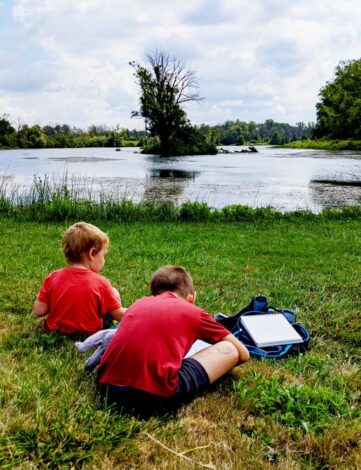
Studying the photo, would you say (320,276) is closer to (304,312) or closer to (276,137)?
(304,312)

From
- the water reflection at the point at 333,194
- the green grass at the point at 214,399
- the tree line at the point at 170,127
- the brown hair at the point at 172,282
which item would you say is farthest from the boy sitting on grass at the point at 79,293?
the tree line at the point at 170,127

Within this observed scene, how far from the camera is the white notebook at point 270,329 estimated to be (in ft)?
12.7

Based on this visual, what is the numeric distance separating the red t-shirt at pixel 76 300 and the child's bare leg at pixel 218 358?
1.13 metres

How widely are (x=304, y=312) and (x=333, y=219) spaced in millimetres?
6974

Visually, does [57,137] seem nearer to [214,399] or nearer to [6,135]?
[6,135]

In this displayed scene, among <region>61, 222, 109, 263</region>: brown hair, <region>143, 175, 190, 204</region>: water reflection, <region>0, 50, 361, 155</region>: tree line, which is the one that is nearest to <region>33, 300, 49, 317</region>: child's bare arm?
<region>61, 222, 109, 263</region>: brown hair

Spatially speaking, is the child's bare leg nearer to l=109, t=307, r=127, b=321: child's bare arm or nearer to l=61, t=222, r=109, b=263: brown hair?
l=109, t=307, r=127, b=321: child's bare arm

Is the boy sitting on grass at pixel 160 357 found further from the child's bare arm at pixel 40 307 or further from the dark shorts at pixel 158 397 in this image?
the child's bare arm at pixel 40 307

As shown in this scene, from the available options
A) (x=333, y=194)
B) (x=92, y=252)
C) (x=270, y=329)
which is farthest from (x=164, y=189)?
(x=270, y=329)

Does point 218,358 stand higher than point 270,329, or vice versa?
point 218,358

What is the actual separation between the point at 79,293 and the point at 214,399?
4.79ft

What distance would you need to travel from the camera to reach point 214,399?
9.96ft

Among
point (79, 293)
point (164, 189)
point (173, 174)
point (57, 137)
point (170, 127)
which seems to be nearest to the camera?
point (79, 293)

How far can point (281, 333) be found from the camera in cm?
398
